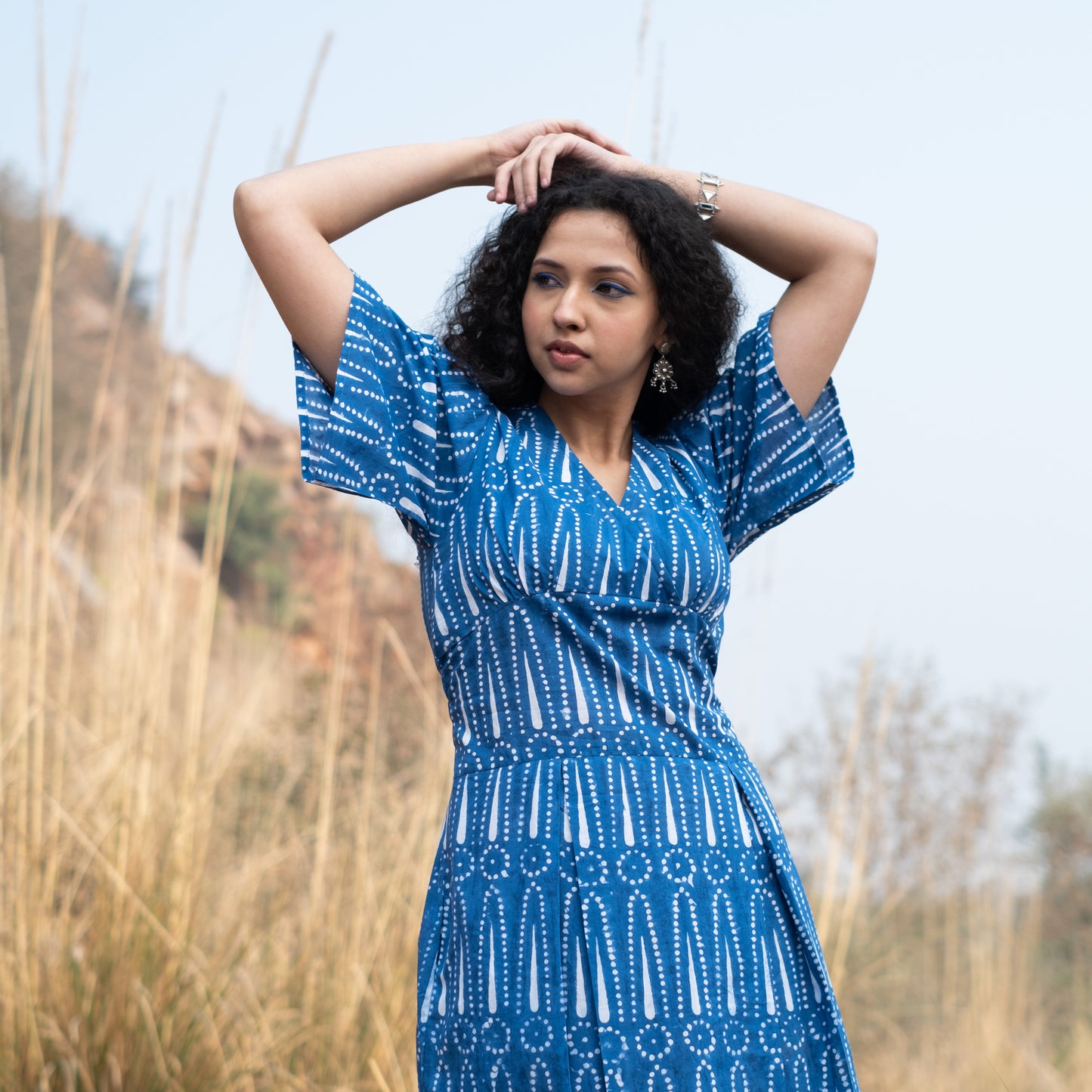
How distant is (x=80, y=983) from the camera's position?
7.12ft

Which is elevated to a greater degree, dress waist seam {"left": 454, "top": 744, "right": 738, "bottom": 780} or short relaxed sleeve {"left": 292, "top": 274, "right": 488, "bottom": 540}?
short relaxed sleeve {"left": 292, "top": 274, "right": 488, "bottom": 540}

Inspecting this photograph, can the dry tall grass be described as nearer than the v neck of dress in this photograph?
No

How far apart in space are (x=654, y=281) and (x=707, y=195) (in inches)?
7.9

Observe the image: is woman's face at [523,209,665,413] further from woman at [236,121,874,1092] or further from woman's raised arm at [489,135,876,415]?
woman's raised arm at [489,135,876,415]

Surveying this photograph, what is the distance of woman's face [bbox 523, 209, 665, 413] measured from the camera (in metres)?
1.57

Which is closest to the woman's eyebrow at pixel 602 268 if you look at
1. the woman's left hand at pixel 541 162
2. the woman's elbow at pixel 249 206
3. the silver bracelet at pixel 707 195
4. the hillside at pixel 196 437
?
the woman's left hand at pixel 541 162

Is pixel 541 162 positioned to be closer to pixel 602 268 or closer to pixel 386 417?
pixel 602 268

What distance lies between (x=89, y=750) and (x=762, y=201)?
1.68 m

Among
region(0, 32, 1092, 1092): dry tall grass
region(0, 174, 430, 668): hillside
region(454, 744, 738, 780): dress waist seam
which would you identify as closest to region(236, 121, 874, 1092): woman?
region(454, 744, 738, 780): dress waist seam

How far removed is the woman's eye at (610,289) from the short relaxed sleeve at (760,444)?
0.80 ft

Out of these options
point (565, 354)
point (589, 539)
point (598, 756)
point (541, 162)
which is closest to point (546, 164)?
point (541, 162)

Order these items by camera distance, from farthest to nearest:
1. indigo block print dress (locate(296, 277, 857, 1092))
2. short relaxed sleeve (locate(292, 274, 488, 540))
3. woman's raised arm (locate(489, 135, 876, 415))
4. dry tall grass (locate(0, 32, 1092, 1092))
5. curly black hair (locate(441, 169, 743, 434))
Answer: dry tall grass (locate(0, 32, 1092, 1092)) → woman's raised arm (locate(489, 135, 876, 415)) → curly black hair (locate(441, 169, 743, 434)) → short relaxed sleeve (locate(292, 274, 488, 540)) → indigo block print dress (locate(296, 277, 857, 1092))

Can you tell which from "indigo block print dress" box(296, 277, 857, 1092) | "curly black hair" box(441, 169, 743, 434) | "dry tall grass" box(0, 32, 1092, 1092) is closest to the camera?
"indigo block print dress" box(296, 277, 857, 1092)

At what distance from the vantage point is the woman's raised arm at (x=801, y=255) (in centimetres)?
174
